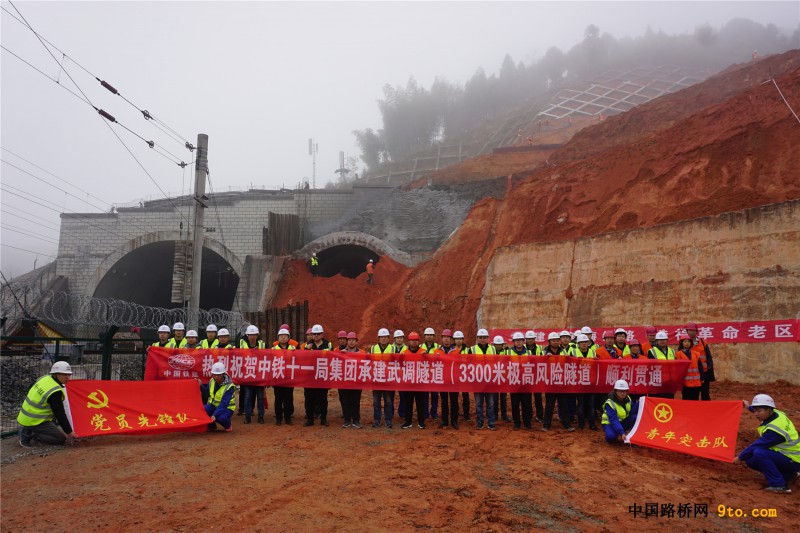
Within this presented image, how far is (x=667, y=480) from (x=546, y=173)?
1852cm

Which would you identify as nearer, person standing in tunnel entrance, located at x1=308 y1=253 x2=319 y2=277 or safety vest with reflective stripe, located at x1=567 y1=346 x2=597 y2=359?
safety vest with reflective stripe, located at x1=567 y1=346 x2=597 y2=359

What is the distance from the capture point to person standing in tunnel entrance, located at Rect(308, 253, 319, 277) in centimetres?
2923

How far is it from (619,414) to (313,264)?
22.7 m

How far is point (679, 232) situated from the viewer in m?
15.0

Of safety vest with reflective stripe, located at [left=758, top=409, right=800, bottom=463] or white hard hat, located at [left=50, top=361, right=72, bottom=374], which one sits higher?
white hard hat, located at [left=50, top=361, right=72, bottom=374]

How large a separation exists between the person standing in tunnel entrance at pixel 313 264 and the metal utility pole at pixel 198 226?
44.7 ft

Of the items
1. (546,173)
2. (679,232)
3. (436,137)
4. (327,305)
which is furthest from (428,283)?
(436,137)

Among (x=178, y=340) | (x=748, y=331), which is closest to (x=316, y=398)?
(x=178, y=340)

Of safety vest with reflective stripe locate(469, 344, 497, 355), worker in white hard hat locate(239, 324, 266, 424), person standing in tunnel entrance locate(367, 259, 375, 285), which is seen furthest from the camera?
person standing in tunnel entrance locate(367, 259, 375, 285)

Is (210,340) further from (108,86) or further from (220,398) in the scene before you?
(108,86)

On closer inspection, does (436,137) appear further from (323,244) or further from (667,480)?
(667,480)

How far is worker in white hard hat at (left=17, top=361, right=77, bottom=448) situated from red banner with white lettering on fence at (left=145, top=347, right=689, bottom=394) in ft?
6.33

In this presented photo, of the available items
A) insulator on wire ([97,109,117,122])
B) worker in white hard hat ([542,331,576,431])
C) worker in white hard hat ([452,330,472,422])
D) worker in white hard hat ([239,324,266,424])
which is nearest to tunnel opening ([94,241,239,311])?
insulator on wire ([97,109,117,122])

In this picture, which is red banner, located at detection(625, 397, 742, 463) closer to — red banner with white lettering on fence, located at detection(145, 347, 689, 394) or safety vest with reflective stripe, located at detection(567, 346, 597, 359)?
red banner with white lettering on fence, located at detection(145, 347, 689, 394)
